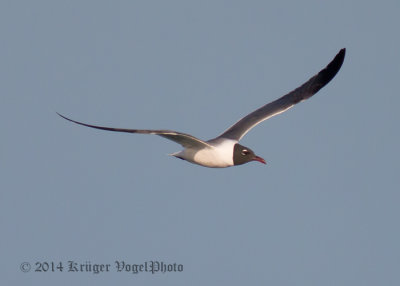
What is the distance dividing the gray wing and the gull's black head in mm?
914

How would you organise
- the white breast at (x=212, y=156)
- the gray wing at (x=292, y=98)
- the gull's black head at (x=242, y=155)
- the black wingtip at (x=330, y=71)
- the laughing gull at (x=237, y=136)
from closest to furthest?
the laughing gull at (x=237, y=136), the white breast at (x=212, y=156), the gull's black head at (x=242, y=155), the gray wing at (x=292, y=98), the black wingtip at (x=330, y=71)

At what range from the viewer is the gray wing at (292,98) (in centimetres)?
1536

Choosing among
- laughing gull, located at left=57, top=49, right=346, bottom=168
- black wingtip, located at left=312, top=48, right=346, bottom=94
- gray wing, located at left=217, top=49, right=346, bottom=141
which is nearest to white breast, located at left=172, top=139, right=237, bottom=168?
laughing gull, located at left=57, top=49, right=346, bottom=168

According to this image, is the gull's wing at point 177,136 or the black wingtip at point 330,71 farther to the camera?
the black wingtip at point 330,71

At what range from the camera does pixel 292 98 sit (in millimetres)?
15914

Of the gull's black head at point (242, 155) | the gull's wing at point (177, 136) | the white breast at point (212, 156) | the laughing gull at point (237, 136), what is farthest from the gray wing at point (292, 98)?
the gull's wing at point (177, 136)

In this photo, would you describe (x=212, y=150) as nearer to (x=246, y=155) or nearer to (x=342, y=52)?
(x=246, y=155)

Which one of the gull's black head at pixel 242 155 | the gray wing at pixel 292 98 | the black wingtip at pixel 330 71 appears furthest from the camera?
the black wingtip at pixel 330 71

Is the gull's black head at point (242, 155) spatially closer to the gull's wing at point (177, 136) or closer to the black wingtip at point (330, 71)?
the gull's wing at point (177, 136)

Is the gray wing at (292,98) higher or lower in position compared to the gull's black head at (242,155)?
higher

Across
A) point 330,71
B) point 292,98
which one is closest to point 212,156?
point 292,98

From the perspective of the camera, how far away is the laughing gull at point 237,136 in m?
13.5

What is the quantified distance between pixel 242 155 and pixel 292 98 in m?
2.30

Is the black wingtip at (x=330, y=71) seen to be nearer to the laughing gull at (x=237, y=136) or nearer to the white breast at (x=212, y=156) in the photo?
the laughing gull at (x=237, y=136)
